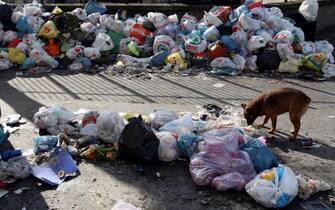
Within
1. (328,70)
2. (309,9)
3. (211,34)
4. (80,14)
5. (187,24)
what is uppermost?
(80,14)

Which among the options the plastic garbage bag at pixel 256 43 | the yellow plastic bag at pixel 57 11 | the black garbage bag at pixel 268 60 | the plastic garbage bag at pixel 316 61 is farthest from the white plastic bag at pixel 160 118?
the yellow plastic bag at pixel 57 11

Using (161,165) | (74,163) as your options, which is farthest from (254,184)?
(74,163)

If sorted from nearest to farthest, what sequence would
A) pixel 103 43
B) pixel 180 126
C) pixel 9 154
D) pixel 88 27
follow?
pixel 9 154 → pixel 180 126 → pixel 103 43 → pixel 88 27

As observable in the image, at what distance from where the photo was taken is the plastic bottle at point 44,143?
4.81 metres

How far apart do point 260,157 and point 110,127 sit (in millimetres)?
1751

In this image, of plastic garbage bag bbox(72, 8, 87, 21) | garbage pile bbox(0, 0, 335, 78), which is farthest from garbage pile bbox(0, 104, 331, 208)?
plastic garbage bag bbox(72, 8, 87, 21)

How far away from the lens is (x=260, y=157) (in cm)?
437

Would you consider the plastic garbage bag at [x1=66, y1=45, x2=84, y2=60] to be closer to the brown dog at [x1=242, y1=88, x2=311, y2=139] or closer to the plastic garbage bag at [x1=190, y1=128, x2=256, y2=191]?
the brown dog at [x1=242, y1=88, x2=311, y2=139]

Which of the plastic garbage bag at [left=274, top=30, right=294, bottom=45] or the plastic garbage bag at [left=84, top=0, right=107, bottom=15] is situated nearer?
the plastic garbage bag at [left=274, top=30, right=294, bottom=45]

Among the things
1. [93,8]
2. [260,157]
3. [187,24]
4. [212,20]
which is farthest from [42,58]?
[260,157]

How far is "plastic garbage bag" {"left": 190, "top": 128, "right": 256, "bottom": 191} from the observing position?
4.11 m

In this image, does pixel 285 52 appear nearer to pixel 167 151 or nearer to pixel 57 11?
pixel 167 151

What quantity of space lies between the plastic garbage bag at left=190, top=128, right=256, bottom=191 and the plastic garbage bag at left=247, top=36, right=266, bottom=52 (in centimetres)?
417

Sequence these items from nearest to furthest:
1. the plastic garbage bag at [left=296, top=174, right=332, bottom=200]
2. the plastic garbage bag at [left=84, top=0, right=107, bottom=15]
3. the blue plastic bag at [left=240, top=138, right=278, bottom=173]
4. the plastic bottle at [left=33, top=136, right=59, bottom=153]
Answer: the plastic garbage bag at [left=296, top=174, right=332, bottom=200] → the blue plastic bag at [left=240, top=138, right=278, bottom=173] → the plastic bottle at [left=33, top=136, right=59, bottom=153] → the plastic garbage bag at [left=84, top=0, right=107, bottom=15]
